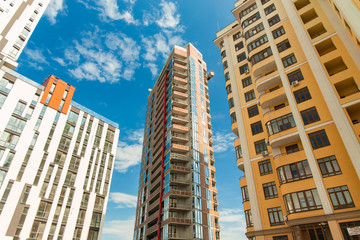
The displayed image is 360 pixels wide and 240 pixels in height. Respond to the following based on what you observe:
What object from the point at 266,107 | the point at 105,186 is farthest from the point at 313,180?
the point at 105,186

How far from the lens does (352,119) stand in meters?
24.4

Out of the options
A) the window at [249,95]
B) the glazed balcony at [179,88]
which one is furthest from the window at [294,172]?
the glazed balcony at [179,88]

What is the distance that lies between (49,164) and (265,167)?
42490 mm

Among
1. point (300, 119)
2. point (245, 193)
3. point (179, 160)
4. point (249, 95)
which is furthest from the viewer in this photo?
point (179, 160)

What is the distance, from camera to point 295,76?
29.2m

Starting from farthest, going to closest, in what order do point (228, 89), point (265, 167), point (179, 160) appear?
point (179, 160) → point (228, 89) → point (265, 167)

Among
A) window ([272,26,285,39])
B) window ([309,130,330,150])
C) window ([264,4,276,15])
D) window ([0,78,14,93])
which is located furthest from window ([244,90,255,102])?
window ([0,78,14,93])

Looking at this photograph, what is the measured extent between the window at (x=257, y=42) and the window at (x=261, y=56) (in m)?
1.72

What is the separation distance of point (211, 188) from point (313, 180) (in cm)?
3554

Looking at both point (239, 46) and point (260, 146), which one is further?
point (239, 46)

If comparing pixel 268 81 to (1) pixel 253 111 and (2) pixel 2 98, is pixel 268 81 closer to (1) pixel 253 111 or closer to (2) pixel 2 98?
(1) pixel 253 111

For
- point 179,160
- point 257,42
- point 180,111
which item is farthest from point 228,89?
point 180,111

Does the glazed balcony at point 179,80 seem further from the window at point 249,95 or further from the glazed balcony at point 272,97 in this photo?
the glazed balcony at point 272,97

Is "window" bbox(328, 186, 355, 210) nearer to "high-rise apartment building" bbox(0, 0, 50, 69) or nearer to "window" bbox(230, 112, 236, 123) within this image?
"window" bbox(230, 112, 236, 123)
